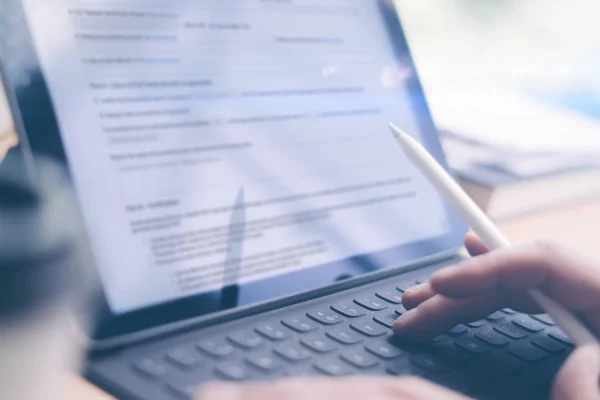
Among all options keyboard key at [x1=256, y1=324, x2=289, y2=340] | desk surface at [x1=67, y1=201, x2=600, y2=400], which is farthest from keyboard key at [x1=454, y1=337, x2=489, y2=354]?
desk surface at [x1=67, y1=201, x2=600, y2=400]

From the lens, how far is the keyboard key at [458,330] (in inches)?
14.4

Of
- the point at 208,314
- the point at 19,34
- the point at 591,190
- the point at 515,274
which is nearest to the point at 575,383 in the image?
the point at 515,274

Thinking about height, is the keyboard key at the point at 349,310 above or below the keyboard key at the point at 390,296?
above

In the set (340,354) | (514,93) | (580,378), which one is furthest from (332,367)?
(514,93)

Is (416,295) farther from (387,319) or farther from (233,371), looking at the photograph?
(233,371)

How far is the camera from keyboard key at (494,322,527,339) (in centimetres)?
37

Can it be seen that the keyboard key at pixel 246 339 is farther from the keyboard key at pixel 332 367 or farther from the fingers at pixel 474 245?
the fingers at pixel 474 245

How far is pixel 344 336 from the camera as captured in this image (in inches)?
13.3

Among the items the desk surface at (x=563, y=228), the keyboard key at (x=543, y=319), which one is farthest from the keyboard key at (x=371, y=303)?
the desk surface at (x=563, y=228)

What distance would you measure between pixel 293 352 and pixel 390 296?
113 millimetres

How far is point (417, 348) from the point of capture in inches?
13.4

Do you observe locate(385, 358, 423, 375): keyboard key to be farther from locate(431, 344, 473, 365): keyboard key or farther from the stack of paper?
the stack of paper

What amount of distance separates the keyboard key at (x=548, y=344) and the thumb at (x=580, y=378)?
53 millimetres

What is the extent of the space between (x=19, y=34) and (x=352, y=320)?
0.25 m
